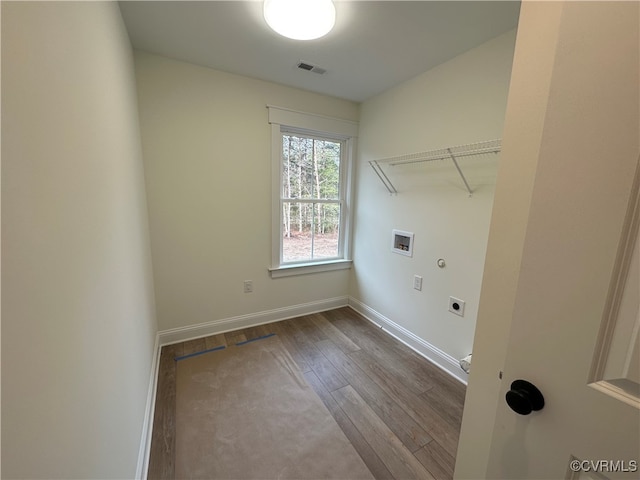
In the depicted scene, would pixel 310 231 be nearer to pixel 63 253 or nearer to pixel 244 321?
pixel 244 321

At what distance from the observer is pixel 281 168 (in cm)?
258

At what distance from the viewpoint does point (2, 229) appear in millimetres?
395

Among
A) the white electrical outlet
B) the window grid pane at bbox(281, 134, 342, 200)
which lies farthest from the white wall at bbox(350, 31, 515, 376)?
the window grid pane at bbox(281, 134, 342, 200)

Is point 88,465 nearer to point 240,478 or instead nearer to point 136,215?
point 240,478

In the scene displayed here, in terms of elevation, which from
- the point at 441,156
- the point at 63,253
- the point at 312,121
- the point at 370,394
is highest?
the point at 312,121

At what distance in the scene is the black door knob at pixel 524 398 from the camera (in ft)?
1.86

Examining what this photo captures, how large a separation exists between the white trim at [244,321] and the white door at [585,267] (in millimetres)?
2415

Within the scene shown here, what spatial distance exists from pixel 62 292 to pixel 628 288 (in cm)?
115

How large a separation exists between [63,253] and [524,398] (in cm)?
113

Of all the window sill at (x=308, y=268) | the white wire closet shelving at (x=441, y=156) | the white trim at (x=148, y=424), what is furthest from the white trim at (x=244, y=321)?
the white wire closet shelving at (x=441, y=156)

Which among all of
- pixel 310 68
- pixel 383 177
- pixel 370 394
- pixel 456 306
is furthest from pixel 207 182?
pixel 456 306

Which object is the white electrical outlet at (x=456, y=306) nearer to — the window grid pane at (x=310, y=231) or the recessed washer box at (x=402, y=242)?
the recessed washer box at (x=402, y=242)

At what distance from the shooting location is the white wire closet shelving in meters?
1.69

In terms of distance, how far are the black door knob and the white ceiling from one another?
1786 mm
